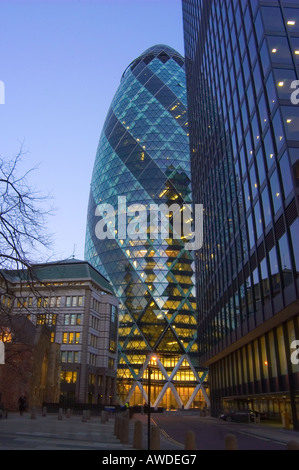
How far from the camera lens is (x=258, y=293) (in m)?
30.2

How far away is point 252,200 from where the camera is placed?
31.4 m

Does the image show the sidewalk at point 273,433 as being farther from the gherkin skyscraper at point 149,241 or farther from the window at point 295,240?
the gherkin skyscraper at point 149,241

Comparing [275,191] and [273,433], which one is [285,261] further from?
[273,433]

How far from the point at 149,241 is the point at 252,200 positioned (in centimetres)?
6965

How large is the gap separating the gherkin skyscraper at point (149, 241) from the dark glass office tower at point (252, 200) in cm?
3909

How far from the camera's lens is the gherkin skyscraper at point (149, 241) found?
Answer: 92562mm

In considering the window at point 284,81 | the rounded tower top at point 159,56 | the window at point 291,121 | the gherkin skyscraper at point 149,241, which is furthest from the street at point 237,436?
the rounded tower top at point 159,56

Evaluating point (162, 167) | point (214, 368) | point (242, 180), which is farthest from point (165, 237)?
point (242, 180)

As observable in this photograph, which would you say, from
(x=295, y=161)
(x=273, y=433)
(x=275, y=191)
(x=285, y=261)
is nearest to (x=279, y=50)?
(x=295, y=161)

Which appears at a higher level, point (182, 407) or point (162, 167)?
point (162, 167)

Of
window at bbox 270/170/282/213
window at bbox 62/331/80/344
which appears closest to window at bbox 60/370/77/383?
window at bbox 62/331/80/344

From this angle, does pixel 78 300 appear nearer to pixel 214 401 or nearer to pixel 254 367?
pixel 214 401

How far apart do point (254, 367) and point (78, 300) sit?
41.3m
